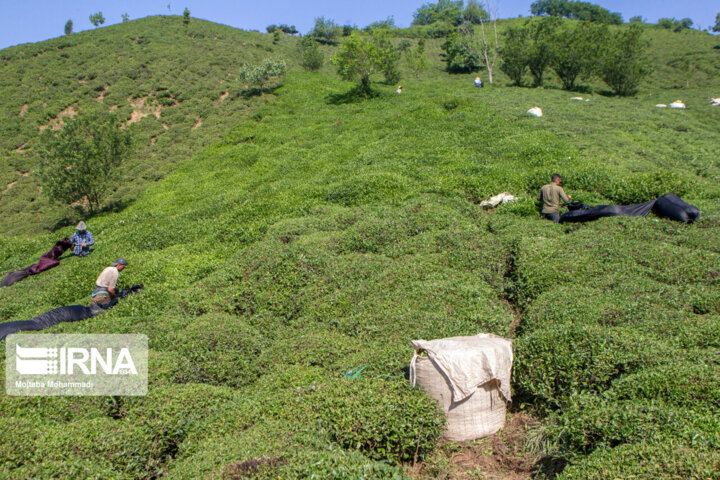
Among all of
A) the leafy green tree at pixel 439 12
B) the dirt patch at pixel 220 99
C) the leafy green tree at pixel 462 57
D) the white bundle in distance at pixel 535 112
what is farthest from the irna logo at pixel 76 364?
the leafy green tree at pixel 439 12

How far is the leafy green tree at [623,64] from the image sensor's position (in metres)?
38.6

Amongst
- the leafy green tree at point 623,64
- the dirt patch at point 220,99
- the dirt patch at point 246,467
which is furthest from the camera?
the leafy green tree at point 623,64

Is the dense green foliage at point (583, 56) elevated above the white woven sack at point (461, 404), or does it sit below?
above

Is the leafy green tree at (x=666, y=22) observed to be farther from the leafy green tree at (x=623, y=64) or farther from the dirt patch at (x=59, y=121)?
the dirt patch at (x=59, y=121)

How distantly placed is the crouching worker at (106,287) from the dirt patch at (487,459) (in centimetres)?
933

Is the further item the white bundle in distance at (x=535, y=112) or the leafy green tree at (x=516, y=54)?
the leafy green tree at (x=516, y=54)

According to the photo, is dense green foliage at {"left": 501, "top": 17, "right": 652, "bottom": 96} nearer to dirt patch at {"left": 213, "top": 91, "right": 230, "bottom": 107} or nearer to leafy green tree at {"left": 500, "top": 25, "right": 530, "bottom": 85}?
leafy green tree at {"left": 500, "top": 25, "right": 530, "bottom": 85}

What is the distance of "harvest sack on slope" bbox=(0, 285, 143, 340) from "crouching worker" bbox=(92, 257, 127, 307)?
0.27 m

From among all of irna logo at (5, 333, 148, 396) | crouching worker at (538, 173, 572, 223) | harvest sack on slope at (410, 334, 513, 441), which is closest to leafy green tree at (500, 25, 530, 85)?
crouching worker at (538, 173, 572, 223)

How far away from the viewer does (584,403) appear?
5914 mm

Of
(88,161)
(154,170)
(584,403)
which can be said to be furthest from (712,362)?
(154,170)

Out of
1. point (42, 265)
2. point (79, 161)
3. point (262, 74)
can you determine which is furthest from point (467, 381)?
point (262, 74)

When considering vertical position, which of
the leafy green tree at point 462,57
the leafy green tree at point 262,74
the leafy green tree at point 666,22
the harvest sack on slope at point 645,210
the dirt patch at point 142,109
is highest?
the leafy green tree at point 666,22

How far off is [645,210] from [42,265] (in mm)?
19676
